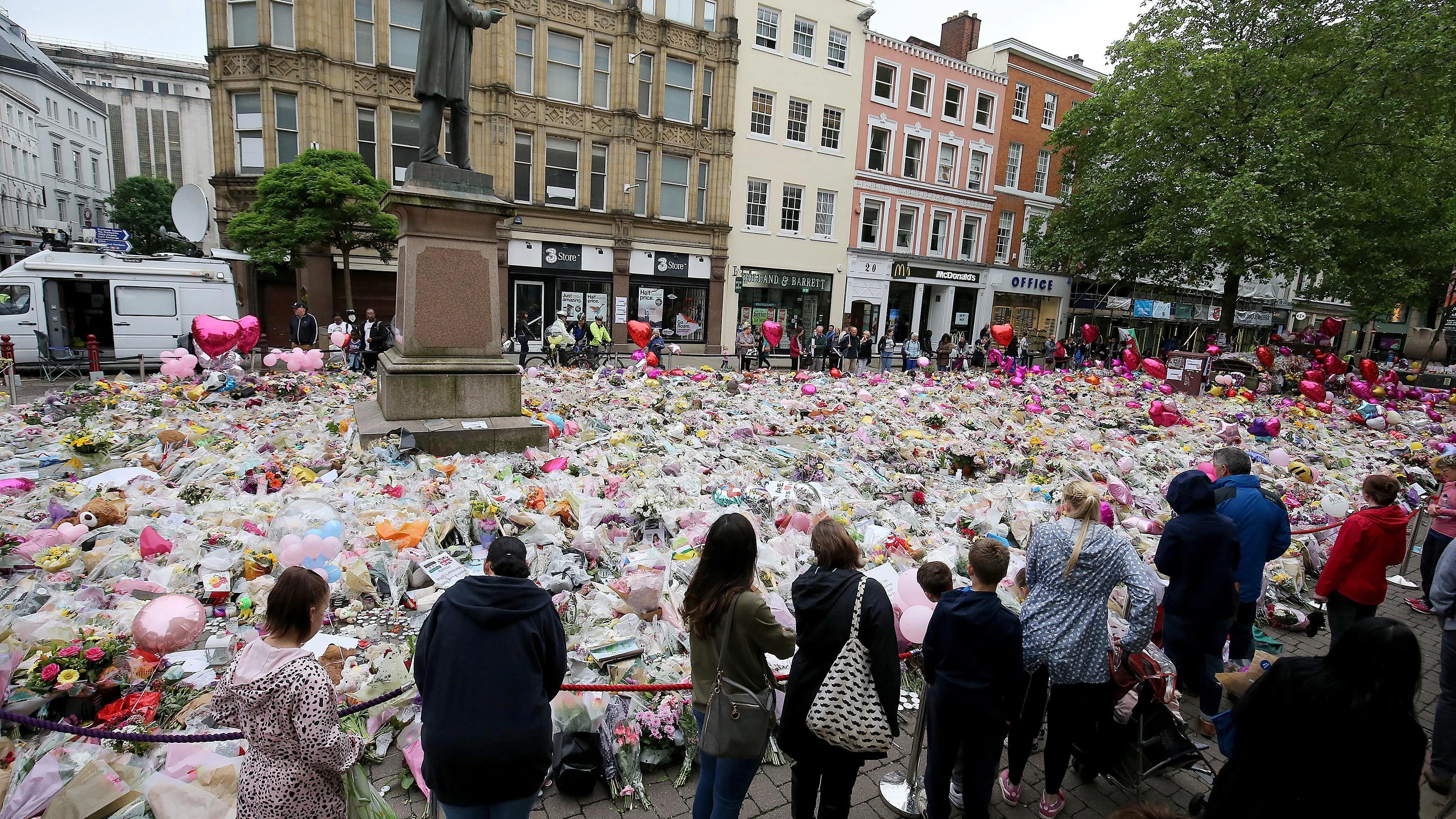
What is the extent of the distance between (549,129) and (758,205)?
8.37 metres

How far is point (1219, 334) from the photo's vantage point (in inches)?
879

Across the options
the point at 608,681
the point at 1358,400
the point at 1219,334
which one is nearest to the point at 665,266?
the point at 1219,334

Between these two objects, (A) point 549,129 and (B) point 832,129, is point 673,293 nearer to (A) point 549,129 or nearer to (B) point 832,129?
(A) point 549,129

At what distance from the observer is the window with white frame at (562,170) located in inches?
933

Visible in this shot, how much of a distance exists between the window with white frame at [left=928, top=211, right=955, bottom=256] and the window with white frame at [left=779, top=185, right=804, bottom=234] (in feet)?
23.2

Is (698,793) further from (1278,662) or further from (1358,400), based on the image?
(1358,400)

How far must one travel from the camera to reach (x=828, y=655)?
2.62m

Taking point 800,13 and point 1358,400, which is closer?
point 1358,400

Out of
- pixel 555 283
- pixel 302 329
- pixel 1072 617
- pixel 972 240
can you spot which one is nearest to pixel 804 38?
pixel 972 240

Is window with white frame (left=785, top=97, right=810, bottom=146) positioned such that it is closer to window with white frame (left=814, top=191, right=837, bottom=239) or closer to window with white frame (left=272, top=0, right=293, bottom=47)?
window with white frame (left=814, top=191, right=837, bottom=239)

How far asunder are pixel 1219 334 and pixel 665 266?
18.6 meters

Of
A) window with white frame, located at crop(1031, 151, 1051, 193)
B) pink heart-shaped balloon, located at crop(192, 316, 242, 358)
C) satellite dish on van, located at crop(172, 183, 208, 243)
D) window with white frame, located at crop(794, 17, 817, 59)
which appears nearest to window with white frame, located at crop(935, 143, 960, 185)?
window with white frame, located at crop(1031, 151, 1051, 193)

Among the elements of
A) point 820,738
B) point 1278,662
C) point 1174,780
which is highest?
point 1278,662

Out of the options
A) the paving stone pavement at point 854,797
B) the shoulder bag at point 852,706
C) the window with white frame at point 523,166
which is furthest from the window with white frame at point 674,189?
the shoulder bag at point 852,706
